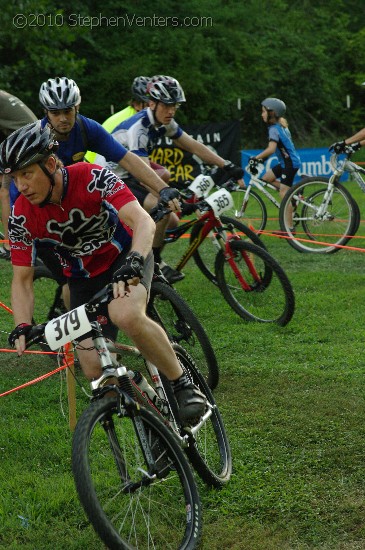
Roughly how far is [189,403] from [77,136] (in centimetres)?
253

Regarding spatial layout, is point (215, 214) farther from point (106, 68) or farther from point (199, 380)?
point (106, 68)

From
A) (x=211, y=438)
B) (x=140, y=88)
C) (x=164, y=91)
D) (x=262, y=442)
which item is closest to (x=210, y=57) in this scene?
(x=140, y=88)

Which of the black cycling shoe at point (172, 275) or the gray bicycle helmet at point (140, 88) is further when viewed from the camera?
the gray bicycle helmet at point (140, 88)

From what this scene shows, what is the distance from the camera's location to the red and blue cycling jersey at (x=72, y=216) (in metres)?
4.34

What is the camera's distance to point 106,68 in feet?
95.5

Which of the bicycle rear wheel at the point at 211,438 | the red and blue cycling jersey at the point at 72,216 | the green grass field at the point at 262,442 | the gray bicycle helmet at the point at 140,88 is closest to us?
the green grass field at the point at 262,442

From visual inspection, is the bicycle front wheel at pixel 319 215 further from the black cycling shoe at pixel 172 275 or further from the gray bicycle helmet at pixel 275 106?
the black cycling shoe at pixel 172 275

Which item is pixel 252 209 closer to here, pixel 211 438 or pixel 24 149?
pixel 211 438

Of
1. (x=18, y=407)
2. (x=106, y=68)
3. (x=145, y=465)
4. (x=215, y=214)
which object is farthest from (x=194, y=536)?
(x=106, y=68)

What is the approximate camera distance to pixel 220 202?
294 inches

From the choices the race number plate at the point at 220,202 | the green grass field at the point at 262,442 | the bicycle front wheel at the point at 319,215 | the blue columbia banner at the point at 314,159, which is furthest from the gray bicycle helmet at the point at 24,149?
the blue columbia banner at the point at 314,159

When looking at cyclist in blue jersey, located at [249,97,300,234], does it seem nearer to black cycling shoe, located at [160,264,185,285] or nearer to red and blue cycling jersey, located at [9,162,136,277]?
black cycling shoe, located at [160,264,185,285]

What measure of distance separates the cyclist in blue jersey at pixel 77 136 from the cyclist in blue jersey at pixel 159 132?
A: 5.16ft

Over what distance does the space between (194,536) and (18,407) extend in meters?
2.51
